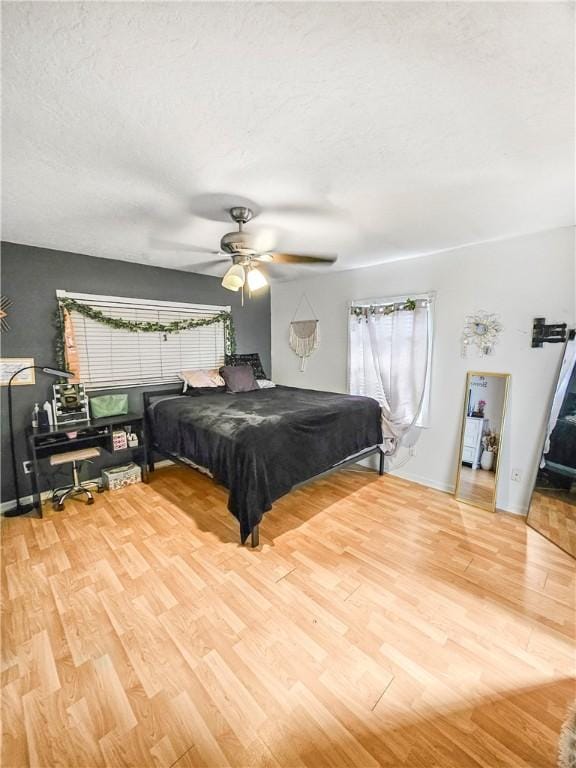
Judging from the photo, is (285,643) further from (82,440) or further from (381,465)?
(82,440)

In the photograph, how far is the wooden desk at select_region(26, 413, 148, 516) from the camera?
2.74 metres

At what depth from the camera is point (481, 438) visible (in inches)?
119

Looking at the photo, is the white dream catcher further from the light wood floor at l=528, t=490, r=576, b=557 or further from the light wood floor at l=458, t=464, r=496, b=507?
the light wood floor at l=528, t=490, r=576, b=557

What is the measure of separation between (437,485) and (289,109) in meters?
3.47

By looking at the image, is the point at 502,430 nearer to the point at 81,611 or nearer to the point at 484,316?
the point at 484,316

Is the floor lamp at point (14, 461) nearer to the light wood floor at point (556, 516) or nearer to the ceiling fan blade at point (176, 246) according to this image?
the ceiling fan blade at point (176, 246)

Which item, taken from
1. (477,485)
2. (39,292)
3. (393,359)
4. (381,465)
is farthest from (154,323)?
(477,485)

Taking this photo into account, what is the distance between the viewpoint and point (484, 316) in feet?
9.64

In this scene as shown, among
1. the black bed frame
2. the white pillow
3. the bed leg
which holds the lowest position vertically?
the bed leg

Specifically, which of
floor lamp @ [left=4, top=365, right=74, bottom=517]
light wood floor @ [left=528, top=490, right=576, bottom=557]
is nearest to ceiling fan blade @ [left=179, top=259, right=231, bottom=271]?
floor lamp @ [left=4, top=365, right=74, bottom=517]

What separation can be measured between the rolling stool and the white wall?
3.33m

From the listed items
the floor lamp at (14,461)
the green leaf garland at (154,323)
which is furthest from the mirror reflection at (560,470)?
the floor lamp at (14,461)

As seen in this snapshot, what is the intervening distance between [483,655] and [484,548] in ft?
3.15

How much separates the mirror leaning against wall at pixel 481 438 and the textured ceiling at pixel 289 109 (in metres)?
1.45
